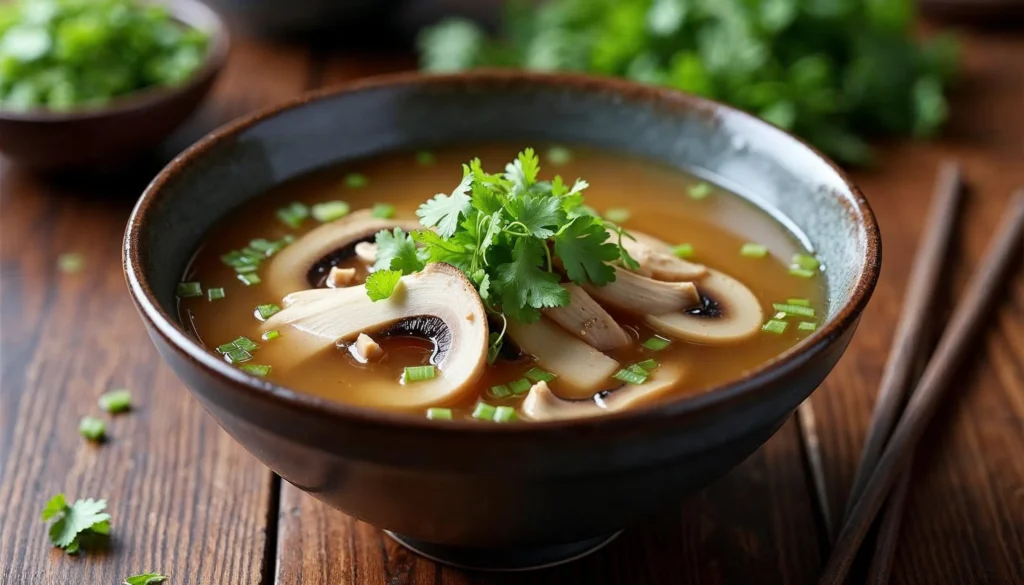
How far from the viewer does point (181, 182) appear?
2.28 m

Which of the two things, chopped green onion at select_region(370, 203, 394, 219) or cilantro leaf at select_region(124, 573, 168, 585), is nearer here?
cilantro leaf at select_region(124, 573, 168, 585)

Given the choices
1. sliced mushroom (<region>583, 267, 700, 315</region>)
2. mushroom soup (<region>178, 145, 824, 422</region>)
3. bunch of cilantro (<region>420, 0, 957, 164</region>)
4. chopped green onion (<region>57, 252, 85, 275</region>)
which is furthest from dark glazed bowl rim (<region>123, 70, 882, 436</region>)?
bunch of cilantro (<region>420, 0, 957, 164</region>)

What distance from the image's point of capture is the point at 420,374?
202cm

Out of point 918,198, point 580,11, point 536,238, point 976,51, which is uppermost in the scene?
point 976,51

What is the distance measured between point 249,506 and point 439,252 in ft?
2.15

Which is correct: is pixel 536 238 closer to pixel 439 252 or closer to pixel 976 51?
pixel 439 252

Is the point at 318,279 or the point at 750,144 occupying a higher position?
the point at 750,144

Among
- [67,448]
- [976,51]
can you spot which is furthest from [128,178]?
[976,51]

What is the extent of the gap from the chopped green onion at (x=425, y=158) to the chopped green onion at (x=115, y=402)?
0.86 m

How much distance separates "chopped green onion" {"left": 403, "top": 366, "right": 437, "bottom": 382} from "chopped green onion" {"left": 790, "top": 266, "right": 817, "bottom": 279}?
82 cm

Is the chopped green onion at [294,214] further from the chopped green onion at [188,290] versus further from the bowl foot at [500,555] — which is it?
the bowl foot at [500,555]

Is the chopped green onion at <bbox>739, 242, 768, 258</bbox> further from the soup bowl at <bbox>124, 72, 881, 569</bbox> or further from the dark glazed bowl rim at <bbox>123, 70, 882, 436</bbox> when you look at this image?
the dark glazed bowl rim at <bbox>123, 70, 882, 436</bbox>

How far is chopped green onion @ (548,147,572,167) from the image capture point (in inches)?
110

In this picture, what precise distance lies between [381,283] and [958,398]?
140cm
